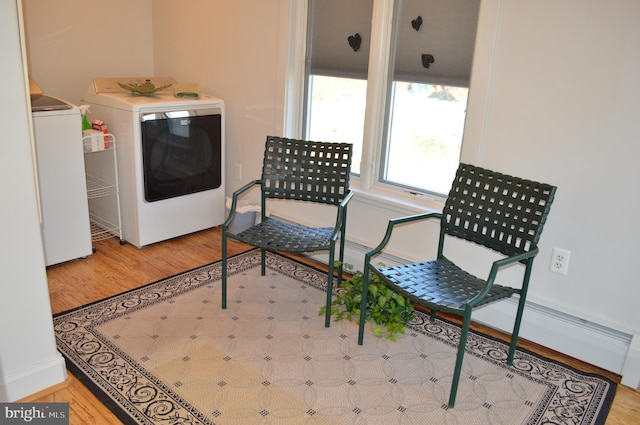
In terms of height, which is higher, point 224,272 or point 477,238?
point 477,238

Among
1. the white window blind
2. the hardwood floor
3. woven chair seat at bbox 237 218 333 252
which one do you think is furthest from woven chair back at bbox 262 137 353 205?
the hardwood floor

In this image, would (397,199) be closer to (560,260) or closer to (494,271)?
(560,260)

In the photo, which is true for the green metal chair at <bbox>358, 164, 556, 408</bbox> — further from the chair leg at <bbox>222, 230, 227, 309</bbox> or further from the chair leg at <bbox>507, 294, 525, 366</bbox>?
the chair leg at <bbox>222, 230, 227, 309</bbox>

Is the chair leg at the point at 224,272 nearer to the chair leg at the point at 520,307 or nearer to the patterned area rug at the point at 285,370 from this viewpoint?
the patterned area rug at the point at 285,370

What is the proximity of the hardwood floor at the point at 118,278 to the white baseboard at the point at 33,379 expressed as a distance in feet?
0.10

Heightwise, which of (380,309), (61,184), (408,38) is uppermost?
(408,38)

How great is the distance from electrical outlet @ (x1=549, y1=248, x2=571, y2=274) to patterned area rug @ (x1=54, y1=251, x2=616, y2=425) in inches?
17.0

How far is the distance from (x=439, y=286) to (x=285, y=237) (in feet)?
2.77

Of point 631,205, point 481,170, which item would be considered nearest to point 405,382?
point 481,170

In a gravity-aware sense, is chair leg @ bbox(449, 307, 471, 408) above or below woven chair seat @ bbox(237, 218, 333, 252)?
below

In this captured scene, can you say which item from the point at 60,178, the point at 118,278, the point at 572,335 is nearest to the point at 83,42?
the point at 60,178

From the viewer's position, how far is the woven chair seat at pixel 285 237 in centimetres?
267

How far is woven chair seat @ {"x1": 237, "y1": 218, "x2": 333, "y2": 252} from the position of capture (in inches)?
105

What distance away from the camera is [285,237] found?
279 cm
